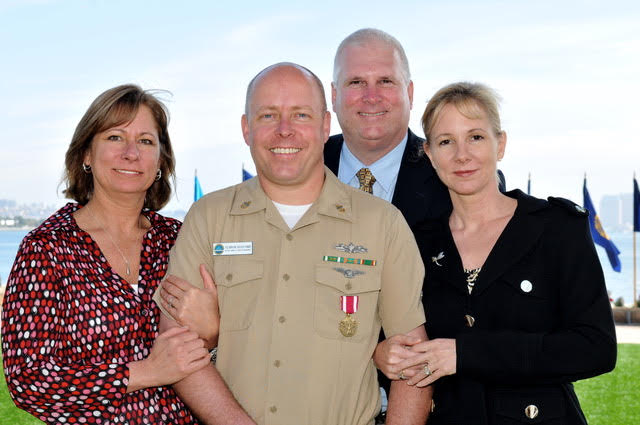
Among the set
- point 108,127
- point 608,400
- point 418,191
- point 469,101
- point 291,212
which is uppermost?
point 469,101

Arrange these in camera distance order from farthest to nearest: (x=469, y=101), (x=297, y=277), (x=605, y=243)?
1. (x=605, y=243)
2. (x=469, y=101)
3. (x=297, y=277)

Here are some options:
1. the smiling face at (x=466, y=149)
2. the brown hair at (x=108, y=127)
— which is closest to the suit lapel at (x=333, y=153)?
the brown hair at (x=108, y=127)

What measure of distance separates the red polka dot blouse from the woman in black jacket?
1055 mm

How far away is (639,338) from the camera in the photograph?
1595cm

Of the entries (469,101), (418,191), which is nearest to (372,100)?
(418,191)

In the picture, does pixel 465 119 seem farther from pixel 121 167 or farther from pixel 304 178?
pixel 121 167

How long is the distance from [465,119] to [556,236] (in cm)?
67

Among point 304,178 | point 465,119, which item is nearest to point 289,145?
point 304,178

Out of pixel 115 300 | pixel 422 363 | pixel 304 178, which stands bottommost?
pixel 422 363

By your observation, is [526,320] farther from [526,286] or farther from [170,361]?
[170,361]

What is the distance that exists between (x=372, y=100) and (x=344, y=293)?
5.84 feet

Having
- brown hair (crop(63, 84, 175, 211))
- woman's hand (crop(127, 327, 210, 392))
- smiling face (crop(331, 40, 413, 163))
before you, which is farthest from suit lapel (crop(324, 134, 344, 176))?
woman's hand (crop(127, 327, 210, 392))

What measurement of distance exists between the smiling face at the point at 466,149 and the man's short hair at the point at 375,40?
1.33 meters

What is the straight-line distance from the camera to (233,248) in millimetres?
2887
